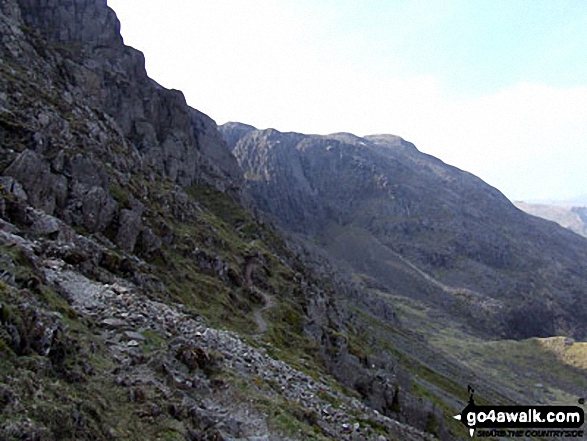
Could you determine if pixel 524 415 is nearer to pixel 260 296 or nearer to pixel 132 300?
pixel 132 300

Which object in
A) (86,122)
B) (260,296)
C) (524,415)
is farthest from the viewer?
(86,122)

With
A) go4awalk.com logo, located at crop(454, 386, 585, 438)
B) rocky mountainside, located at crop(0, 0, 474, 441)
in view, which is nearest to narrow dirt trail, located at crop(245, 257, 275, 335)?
rocky mountainside, located at crop(0, 0, 474, 441)

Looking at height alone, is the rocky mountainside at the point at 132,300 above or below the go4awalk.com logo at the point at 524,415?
above

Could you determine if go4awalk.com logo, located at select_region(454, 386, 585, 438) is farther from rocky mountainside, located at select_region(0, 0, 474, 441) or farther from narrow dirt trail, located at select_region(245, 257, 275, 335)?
narrow dirt trail, located at select_region(245, 257, 275, 335)

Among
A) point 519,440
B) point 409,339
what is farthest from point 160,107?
point 519,440

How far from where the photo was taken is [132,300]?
102 feet

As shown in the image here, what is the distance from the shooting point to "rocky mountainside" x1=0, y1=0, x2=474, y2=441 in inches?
747

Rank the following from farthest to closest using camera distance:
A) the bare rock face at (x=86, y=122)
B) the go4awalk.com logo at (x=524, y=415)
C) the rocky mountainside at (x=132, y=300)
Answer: the bare rock face at (x=86, y=122) < the go4awalk.com logo at (x=524, y=415) < the rocky mountainside at (x=132, y=300)

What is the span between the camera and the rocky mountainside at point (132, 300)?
19.0 m

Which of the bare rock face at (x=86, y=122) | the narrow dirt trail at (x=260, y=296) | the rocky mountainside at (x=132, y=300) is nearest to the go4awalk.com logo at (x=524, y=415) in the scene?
the rocky mountainside at (x=132, y=300)

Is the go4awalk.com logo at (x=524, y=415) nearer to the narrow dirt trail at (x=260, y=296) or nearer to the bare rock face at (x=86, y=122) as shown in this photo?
the narrow dirt trail at (x=260, y=296)

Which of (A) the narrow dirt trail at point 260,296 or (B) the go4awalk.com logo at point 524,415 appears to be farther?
(A) the narrow dirt trail at point 260,296

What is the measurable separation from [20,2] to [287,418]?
146 meters

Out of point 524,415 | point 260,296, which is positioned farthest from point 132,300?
point 260,296
